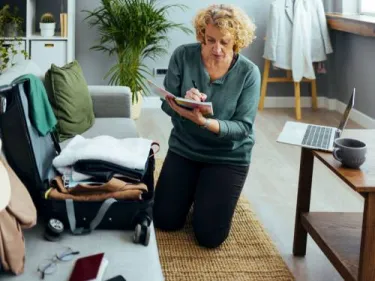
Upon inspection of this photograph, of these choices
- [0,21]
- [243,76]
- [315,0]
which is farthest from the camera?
[315,0]

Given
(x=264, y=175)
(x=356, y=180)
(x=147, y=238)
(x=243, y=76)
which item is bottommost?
(x=264, y=175)

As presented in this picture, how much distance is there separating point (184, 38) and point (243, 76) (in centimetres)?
272

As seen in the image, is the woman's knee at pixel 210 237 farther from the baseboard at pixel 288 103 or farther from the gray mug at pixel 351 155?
the baseboard at pixel 288 103

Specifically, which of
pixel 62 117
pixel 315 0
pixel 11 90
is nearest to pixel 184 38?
pixel 315 0

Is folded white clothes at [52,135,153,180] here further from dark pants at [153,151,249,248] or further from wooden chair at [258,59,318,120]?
wooden chair at [258,59,318,120]

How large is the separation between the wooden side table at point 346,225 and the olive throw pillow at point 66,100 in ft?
3.86

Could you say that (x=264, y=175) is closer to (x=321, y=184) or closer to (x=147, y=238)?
(x=321, y=184)

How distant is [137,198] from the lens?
6.22 feet

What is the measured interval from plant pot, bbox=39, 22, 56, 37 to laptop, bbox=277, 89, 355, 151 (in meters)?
2.74

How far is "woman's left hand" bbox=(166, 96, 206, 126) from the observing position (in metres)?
2.34

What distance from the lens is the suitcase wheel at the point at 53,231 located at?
5.81ft

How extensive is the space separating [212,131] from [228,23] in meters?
0.47

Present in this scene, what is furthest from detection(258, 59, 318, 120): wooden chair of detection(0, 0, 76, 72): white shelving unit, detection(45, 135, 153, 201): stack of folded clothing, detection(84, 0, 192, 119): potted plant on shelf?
detection(45, 135, 153, 201): stack of folded clothing

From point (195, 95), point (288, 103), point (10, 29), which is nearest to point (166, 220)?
point (195, 95)
